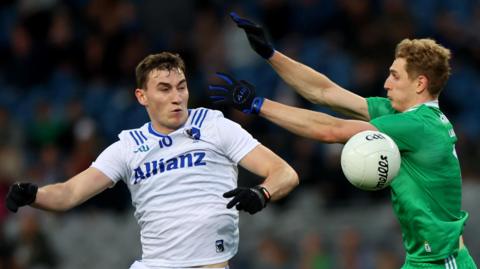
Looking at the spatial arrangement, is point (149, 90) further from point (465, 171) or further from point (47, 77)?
point (47, 77)

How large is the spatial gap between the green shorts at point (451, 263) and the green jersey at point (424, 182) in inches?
1.4

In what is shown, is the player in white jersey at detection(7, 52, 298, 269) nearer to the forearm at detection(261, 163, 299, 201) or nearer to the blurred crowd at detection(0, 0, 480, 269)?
the forearm at detection(261, 163, 299, 201)

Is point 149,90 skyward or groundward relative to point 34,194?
skyward

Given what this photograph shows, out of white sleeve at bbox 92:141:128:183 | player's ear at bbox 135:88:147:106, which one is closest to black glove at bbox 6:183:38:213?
white sleeve at bbox 92:141:128:183

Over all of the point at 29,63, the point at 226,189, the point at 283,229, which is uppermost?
the point at 29,63

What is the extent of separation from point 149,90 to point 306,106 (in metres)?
6.59

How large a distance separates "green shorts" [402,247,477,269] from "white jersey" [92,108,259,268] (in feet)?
3.90

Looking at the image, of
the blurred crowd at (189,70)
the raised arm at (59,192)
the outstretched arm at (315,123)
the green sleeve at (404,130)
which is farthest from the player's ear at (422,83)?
the blurred crowd at (189,70)

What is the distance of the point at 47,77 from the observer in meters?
17.9

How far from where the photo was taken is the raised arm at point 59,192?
7.22m

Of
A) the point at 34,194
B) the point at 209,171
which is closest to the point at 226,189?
the point at 209,171

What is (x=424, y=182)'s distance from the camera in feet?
23.8

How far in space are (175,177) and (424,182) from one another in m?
1.61

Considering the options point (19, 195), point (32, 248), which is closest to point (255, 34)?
point (19, 195)
